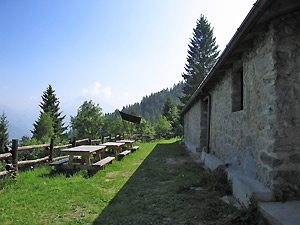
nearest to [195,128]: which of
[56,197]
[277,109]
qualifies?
[277,109]

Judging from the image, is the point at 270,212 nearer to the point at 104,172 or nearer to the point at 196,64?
the point at 104,172

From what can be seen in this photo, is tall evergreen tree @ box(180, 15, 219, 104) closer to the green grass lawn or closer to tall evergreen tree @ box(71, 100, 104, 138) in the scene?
tall evergreen tree @ box(71, 100, 104, 138)

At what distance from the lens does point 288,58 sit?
9.70ft

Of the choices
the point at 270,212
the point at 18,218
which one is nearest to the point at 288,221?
the point at 270,212

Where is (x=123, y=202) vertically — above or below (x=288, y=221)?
below

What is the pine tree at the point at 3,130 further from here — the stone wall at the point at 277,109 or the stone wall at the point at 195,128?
the stone wall at the point at 277,109

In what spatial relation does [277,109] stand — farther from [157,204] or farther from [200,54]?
[200,54]

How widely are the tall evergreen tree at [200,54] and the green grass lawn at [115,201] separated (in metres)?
21.4

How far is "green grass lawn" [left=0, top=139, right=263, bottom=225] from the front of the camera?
3068mm

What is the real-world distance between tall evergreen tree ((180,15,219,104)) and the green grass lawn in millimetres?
21436

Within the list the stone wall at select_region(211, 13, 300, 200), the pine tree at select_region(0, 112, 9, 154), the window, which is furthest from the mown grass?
the pine tree at select_region(0, 112, 9, 154)

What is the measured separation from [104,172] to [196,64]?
22898 millimetres

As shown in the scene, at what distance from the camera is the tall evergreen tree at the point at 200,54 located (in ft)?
83.8

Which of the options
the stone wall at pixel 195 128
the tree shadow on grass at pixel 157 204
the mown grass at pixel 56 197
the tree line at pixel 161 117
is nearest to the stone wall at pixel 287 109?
the tree shadow on grass at pixel 157 204
